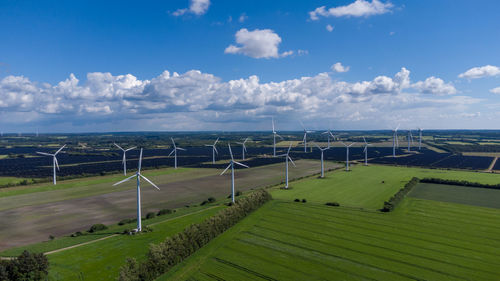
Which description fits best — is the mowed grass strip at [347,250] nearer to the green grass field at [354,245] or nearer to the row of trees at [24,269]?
the green grass field at [354,245]

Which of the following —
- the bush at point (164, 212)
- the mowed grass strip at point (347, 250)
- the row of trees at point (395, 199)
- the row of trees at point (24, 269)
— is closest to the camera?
the row of trees at point (24, 269)

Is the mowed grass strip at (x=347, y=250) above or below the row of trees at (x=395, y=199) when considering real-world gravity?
below

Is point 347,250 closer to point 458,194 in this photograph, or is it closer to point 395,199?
point 395,199

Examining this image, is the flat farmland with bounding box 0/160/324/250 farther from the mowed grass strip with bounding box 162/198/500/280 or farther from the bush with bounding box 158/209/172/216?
the mowed grass strip with bounding box 162/198/500/280

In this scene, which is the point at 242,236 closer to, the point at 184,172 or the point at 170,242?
the point at 170,242

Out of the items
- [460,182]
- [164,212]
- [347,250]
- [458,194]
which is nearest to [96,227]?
[164,212]

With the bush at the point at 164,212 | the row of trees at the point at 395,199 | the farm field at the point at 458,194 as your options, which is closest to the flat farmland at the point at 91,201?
the bush at the point at 164,212

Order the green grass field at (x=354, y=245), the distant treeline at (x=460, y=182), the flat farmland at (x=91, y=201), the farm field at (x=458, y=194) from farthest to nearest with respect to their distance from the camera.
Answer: the distant treeline at (x=460, y=182)
the farm field at (x=458, y=194)
the flat farmland at (x=91, y=201)
the green grass field at (x=354, y=245)

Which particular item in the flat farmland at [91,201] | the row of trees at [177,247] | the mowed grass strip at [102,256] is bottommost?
the flat farmland at [91,201]

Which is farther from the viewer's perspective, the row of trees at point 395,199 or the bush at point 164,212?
the row of trees at point 395,199
